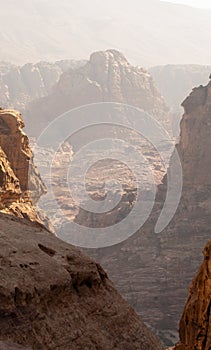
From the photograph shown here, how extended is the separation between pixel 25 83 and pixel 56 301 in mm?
103601

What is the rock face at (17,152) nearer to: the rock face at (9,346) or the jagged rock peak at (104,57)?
the rock face at (9,346)

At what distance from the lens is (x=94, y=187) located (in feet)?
217

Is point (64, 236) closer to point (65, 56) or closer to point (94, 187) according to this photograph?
point (94, 187)

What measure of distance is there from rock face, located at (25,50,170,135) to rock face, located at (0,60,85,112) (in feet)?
42.9

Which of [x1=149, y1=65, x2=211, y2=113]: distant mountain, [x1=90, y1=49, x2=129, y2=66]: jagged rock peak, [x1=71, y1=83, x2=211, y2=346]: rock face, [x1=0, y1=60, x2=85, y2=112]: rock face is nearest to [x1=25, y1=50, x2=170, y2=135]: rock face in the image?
[x1=90, y1=49, x2=129, y2=66]: jagged rock peak

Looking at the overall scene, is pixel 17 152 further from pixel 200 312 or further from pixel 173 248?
pixel 173 248

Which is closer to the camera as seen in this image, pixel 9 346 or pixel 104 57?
pixel 9 346

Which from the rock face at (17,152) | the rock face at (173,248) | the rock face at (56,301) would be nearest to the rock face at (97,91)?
the rock face at (173,248)

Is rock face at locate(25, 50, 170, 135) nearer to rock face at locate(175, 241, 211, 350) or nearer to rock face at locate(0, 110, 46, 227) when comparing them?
rock face at locate(0, 110, 46, 227)

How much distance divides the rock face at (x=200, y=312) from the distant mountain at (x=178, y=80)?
363ft

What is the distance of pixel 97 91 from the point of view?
88500mm

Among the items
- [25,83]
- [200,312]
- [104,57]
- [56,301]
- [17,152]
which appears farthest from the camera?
[25,83]

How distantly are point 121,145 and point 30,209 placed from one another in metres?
57.2

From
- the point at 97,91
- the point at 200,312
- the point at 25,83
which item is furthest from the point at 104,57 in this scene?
the point at 200,312
